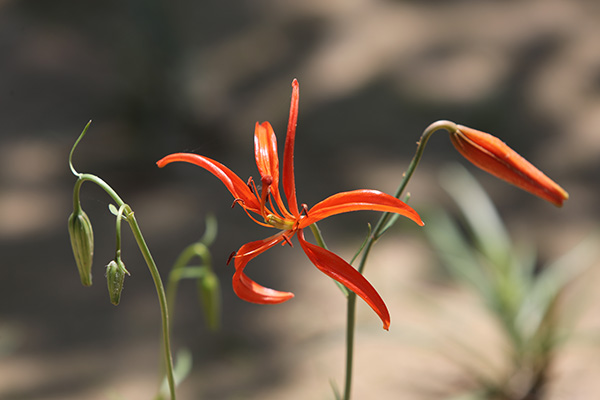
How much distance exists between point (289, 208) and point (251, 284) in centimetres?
11

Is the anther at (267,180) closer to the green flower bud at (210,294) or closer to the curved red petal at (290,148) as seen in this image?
the curved red petal at (290,148)

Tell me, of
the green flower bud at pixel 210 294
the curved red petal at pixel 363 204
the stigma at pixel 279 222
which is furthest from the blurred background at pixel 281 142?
the curved red petal at pixel 363 204

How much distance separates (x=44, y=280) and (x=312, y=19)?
2.69m

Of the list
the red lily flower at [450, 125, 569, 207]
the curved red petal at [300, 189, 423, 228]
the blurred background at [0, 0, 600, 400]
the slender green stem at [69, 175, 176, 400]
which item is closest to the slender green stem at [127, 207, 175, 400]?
the slender green stem at [69, 175, 176, 400]

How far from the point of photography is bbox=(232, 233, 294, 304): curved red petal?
83 cm

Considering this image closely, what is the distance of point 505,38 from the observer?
13.9 feet

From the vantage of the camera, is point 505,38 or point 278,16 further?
point 278,16

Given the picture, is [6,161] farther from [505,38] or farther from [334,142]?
[505,38]

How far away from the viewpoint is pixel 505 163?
0.85 meters

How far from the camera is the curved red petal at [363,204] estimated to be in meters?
0.75

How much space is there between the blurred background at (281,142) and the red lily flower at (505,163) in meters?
1.48

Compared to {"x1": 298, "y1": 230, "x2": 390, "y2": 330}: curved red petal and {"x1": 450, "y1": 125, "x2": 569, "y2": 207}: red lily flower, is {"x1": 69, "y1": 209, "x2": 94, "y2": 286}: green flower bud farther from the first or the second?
{"x1": 450, "y1": 125, "x2": 569, "y2": 207}: red lily flower

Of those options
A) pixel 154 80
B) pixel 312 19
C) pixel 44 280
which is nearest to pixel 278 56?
pixel 312 19

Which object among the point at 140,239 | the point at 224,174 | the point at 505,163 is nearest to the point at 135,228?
the point at 140,239
